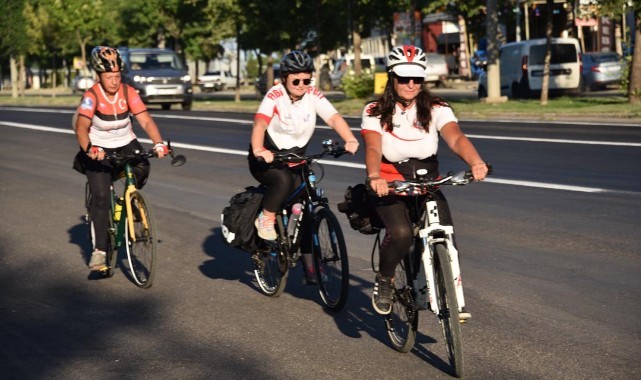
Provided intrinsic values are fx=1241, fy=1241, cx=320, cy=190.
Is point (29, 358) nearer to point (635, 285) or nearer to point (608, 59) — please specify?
point (635, 285)

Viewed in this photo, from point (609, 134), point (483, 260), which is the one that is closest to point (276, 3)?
point (609, 134)

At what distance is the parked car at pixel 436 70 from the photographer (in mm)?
61375

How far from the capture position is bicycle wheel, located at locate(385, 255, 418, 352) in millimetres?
6639

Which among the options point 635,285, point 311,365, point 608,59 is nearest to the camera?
point 311,365

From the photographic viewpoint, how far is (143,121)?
9.55 meters

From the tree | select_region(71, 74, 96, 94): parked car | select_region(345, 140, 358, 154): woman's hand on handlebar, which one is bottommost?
select_region(345, 140, 358, 154): woman's hand on handlebar

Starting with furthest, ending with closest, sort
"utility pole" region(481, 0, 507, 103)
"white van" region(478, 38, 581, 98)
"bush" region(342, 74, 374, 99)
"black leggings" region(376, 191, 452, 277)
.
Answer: "bush" region(342, 74, 374, 99) → "white van" region(478, 38, 581, 98) → "utility pole" region(481, 0, 507, 103) → "black leggings" region(376, 191, 452, 277)

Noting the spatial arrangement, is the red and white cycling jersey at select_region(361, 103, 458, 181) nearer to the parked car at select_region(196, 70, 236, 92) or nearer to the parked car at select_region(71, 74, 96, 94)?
the parked car at select_region(71, 74, 96, 94)

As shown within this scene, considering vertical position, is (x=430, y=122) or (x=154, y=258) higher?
(x=430, y=122)

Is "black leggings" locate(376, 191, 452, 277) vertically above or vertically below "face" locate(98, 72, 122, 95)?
below

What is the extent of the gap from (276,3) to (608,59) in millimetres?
12941

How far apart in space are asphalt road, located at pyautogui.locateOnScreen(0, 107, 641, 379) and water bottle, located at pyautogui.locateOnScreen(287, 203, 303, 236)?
50cm

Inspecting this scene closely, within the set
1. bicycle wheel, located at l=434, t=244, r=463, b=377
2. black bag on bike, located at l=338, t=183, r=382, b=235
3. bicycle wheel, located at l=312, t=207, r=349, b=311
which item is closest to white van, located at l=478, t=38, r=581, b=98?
bicycle wheel, located at l=312, t=207, r=349, b=311

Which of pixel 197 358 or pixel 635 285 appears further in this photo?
pixel 635 285
